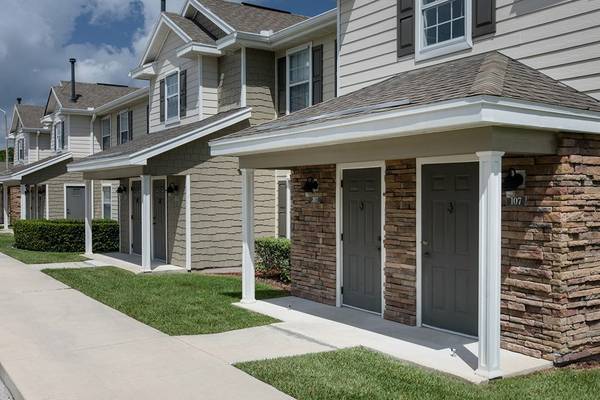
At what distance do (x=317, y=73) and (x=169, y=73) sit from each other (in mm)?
5665

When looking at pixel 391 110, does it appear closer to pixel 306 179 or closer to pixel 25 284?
pixel 306 179

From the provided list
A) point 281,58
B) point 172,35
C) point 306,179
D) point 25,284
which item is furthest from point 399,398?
point 172,35

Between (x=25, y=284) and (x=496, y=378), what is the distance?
1000 cm

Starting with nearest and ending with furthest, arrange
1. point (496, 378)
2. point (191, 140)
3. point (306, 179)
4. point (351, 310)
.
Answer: point (496, 378), point (351, 310), point (306, 179), point (191, 140)

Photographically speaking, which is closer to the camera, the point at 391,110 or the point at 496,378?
the point at 496,378

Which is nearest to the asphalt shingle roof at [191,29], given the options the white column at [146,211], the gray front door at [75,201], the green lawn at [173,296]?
the white column at [146,211]

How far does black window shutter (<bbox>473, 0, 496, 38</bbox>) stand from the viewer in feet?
26.4

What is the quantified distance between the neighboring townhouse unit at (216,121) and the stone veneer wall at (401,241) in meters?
5.09

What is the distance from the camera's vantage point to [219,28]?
53.2 feet

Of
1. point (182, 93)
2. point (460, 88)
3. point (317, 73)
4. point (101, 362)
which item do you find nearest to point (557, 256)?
point (460, 88)

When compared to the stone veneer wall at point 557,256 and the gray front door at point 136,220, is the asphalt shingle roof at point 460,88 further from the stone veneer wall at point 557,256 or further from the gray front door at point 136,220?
the gray front door at point 136,220

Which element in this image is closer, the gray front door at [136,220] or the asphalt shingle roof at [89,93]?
the gray front door at [136,220]

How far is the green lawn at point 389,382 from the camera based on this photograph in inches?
221

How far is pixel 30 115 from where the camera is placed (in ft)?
114
